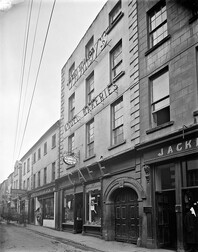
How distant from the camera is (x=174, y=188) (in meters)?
12.6

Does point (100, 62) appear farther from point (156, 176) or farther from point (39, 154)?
point (39, 154)

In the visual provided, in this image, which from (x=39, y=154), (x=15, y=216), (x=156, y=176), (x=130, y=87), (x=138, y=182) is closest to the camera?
(x=156, y=176)

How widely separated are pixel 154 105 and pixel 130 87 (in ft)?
6.96

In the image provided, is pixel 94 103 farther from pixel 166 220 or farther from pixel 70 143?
pixel 166 220

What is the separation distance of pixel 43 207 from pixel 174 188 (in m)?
20.8

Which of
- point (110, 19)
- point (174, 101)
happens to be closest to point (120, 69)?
point (110, 19)

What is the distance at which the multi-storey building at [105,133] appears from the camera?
15.3 meters

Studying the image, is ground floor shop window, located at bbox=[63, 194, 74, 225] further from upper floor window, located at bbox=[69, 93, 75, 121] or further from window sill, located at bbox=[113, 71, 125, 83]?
window sill, located at bbox=[113, 71, 125, 83]

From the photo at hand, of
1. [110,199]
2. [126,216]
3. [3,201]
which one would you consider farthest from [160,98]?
[3,201]

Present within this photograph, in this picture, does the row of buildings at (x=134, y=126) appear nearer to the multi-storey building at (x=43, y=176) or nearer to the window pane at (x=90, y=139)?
the window pane at (x=90, y=139)

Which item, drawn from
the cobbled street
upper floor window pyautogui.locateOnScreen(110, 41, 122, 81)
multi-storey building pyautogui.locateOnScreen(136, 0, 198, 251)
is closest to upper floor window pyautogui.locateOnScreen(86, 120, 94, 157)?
upper floor window pyautogui.locateOnScreen(110, 41, 122, 81)

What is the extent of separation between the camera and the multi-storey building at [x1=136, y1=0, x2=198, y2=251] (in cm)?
1168

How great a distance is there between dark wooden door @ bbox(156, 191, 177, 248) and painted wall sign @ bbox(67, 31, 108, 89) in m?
9.14

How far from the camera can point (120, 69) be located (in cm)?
A: 1722
